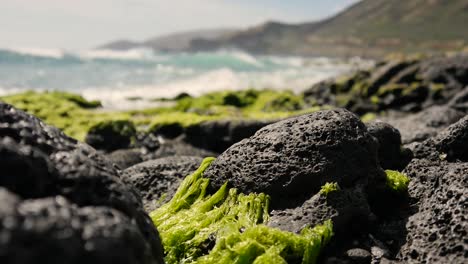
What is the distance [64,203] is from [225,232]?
6.00ft

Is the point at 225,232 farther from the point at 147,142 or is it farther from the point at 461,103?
the point at 461,103

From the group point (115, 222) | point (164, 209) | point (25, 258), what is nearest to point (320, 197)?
point (164, 209)

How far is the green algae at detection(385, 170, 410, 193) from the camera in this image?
196 inches

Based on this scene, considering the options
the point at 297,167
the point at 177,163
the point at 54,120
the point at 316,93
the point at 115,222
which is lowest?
the point at 316,93

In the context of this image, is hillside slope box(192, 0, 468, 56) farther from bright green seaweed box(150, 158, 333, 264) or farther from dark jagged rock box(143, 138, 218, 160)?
bright green seaweed box(150, 158, 333, 264)

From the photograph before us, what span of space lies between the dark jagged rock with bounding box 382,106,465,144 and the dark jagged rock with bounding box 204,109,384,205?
5246 millimetres

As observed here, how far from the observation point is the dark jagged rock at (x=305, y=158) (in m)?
4.61

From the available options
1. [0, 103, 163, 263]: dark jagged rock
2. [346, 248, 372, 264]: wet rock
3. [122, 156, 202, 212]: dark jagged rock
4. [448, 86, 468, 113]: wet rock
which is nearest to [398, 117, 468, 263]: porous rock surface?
[346, 248, 372, 264]: wet rock

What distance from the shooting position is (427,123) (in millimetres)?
10609

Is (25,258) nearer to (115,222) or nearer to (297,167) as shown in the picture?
(115,222)

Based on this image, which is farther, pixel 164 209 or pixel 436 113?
pixel 436 113

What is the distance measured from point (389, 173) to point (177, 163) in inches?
109

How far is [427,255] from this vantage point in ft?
12.8

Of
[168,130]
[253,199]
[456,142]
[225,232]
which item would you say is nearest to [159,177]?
[253,199]
